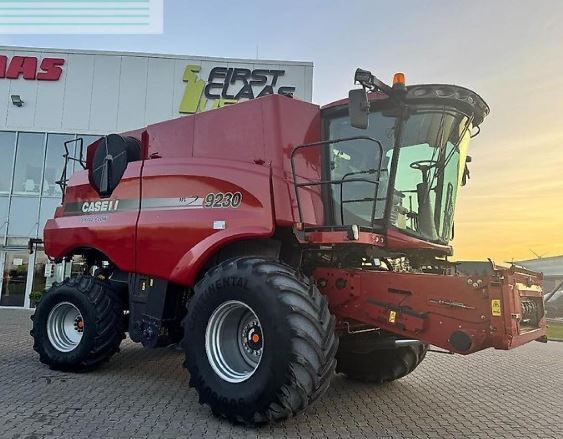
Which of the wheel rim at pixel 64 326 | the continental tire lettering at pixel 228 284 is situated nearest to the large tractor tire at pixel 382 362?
the continental tire lettering at pixel 228 284

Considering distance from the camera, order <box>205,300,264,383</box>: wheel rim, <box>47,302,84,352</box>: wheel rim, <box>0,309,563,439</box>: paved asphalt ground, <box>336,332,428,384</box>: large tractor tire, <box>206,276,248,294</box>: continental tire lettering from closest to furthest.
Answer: <box>0,309,563,439</box>: paved asphalt ground < <box>206,276,248,294</box>: continental tire lettering < <box>205,300,264,383</box>: wheel rim < <box>336,332,428,384</box>: large tractor tire < <box>47,302,84,352</box>: wheel rim

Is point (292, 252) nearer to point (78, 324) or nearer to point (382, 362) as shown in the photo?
point (382, 362)

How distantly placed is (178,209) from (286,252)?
1.35 m

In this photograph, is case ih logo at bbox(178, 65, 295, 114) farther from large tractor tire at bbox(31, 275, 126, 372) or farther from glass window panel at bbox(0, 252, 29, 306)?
large tractor tire at bbox(31, 275, 126, 372)


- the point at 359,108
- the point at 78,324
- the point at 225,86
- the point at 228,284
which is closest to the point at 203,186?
the point at 228,284

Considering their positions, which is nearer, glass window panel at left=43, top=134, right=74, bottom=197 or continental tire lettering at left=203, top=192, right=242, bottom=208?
continental tire lettering at left=203, top=192, right=242, bottom=208

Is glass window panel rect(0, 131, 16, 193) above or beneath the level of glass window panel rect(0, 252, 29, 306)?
above

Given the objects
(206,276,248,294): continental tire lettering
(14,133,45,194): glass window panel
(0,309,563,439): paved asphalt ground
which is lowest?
(0,309,563,439): paved asphalt ground

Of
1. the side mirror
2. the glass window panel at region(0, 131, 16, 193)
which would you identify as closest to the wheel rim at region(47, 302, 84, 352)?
the side mirror

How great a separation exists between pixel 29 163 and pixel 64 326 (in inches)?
461

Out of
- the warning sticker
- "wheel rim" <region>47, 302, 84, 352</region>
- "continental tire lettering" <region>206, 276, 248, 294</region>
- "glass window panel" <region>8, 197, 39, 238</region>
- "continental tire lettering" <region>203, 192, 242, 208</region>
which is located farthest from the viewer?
"glass window panel" <region>8, 197, 39, 238</region>

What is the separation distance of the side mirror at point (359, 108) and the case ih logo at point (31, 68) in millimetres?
15148

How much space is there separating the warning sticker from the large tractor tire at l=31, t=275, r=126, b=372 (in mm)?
4506

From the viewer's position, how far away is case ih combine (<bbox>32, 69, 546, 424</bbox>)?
4.12 metres
